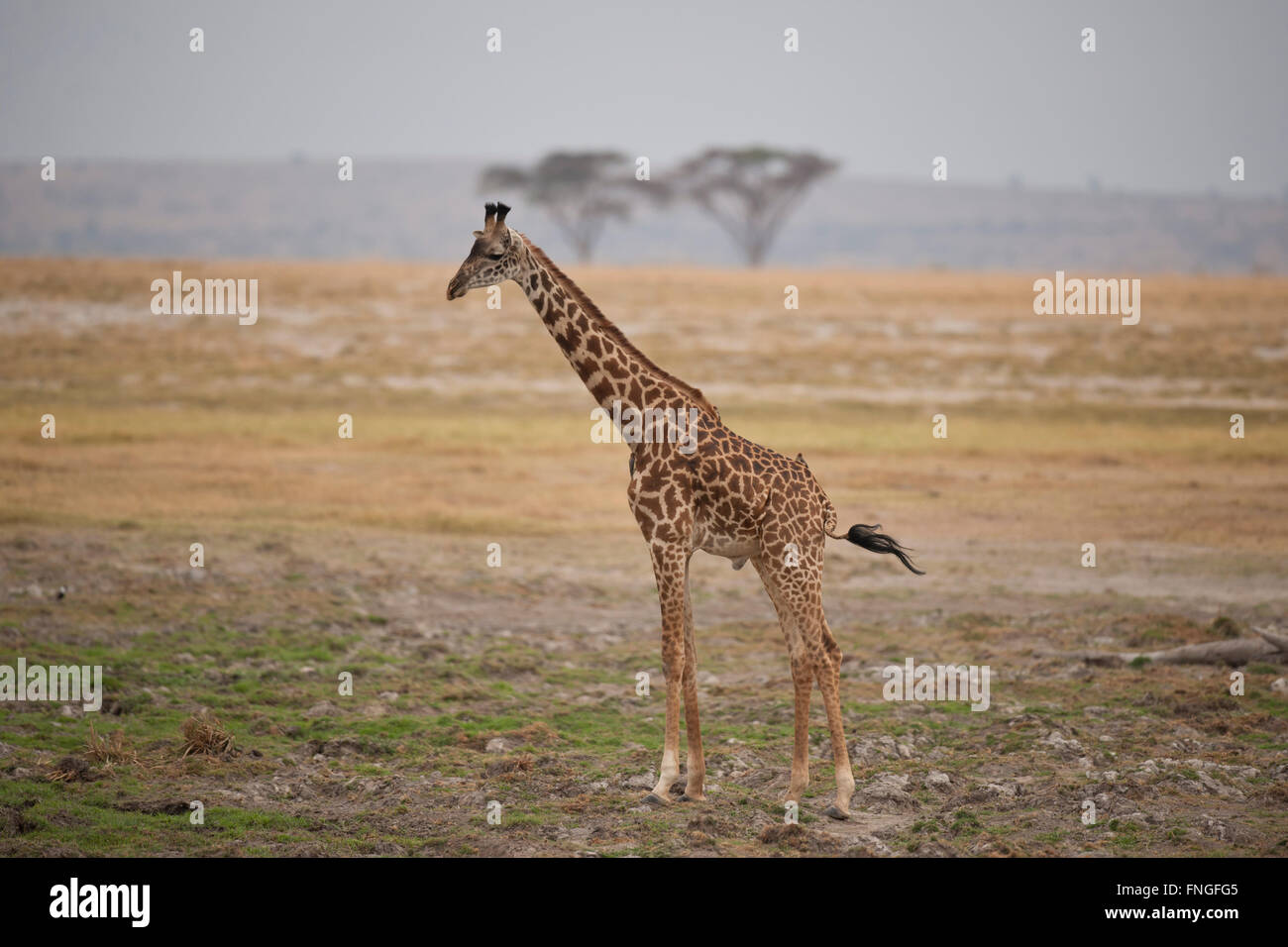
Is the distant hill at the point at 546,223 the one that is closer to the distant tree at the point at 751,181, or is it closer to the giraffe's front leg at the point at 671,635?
the distant tree at the point at 751,181

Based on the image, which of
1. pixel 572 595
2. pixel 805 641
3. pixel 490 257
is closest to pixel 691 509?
pixel 805 641

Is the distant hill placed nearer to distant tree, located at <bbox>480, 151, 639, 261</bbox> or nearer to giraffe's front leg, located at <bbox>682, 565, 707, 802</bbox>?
distant tree, located at <bbox>480, 151, 639, 261</bbox>

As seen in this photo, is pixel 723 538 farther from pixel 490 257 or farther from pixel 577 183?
pixel 577 183

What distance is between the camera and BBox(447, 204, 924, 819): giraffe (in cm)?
808

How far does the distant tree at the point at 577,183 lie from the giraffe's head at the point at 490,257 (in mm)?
68115

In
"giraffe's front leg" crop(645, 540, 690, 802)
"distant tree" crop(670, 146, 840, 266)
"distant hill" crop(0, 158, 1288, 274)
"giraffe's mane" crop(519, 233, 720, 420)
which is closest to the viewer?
"giraffe's front leg" crop(645, 540, 690, 802)

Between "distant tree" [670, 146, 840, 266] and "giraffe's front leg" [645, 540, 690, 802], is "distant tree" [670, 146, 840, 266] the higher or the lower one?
the higher one

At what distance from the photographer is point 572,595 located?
14.4 meters

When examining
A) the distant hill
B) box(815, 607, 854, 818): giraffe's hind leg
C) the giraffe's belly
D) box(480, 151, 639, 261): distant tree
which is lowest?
box(815, 607, 854, 818): giraffe's hind leg

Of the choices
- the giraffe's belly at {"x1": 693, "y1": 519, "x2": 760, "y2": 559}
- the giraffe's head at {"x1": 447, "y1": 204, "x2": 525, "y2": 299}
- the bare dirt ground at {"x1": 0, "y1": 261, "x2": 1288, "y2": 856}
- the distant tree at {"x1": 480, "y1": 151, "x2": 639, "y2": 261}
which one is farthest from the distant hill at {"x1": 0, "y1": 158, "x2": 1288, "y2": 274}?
the giraffe's belly at {"x1": 693, "y1": 519, "x2": 760, "y2": 559}

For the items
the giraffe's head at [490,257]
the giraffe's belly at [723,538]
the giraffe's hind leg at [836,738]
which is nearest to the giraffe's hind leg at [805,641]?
the giraffe's hind leg at [836,738]

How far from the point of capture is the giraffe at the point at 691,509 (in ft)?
26.5
